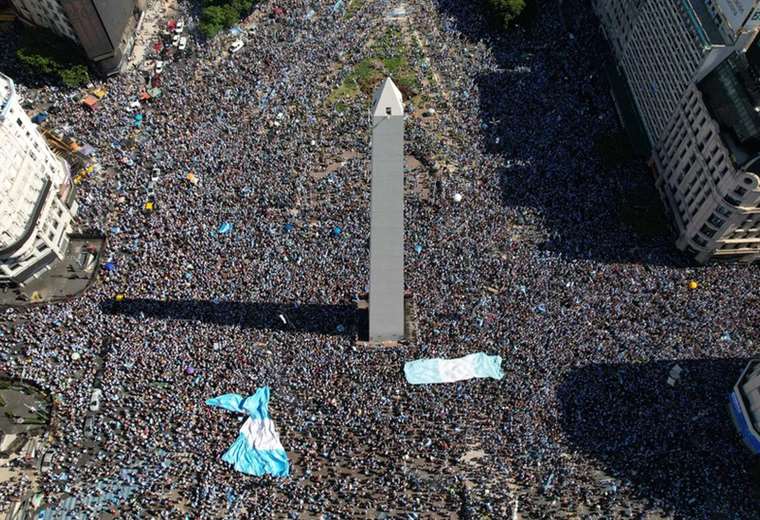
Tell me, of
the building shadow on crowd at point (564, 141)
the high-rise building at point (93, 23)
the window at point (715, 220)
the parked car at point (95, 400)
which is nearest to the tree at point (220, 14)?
the high-rise building at point (93, 23)

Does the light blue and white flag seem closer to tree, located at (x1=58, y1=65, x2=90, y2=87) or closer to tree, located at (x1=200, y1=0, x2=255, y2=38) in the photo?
tree, located at (x1=58, y1=65, x2=90, y2=87)

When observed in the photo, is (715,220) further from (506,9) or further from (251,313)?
(251,313)

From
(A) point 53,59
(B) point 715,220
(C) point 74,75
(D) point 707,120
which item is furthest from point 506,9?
(A) point 53,59

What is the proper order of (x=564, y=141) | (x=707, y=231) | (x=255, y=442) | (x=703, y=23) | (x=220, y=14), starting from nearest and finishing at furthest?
(x=255, y=442), (x=707, y=231), (x=703, y=23), (x=564, y=141), (x=220, y=14)

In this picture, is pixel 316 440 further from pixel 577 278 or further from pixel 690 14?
pixel 690 14

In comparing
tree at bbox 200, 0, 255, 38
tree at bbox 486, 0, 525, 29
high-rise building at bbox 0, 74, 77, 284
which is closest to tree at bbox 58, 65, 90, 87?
tree at bbox 200, 0, 255, 38

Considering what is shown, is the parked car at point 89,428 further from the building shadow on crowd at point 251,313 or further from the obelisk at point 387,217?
the obelisk at point 387,217

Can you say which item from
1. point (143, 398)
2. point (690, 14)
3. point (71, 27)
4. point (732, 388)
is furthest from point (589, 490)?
point (71, 27)
